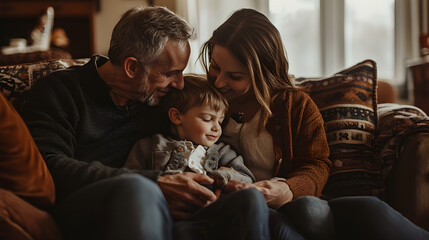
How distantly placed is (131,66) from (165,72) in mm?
121

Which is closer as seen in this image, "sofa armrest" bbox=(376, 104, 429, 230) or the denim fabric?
the denim fabric

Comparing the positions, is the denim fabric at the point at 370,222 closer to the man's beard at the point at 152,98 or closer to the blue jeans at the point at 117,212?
the blue jeans at the point at 117,212

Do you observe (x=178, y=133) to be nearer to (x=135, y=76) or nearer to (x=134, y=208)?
(x=135, y=76)

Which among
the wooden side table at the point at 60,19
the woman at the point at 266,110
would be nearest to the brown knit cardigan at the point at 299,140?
the woman at the point at 266,110

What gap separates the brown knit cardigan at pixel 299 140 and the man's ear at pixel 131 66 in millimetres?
502

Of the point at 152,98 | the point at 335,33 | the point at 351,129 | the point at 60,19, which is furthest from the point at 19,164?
the point at 60,19

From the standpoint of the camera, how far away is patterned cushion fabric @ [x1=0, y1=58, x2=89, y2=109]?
1.56 metres

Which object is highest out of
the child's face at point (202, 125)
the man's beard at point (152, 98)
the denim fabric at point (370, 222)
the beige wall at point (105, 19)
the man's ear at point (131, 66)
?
the beige wall at point (105, 19)

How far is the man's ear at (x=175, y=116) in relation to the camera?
152 centimetres

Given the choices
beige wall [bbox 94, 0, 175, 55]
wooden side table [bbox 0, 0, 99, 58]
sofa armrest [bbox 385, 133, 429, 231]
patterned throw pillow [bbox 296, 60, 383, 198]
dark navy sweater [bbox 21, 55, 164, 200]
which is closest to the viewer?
dark navy sweater [bbox 21, 55, 164, 200]

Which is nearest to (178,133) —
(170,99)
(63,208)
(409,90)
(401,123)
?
(170,99)

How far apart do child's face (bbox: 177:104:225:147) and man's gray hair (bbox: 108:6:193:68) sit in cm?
24

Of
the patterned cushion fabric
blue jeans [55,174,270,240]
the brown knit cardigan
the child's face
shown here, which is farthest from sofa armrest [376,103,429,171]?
the patterned cushion fabric

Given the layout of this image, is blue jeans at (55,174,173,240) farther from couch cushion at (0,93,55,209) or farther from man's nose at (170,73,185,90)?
man's nose at (170,73,185,90)
